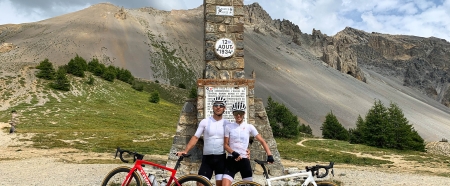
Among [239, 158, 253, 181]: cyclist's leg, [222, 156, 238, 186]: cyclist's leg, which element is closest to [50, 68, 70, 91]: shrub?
[222, 156, 238, 186]: cyclist's leg

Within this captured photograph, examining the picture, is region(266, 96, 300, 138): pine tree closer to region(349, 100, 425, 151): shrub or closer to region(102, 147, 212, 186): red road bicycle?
region(349, 100, 425, 151): shrub

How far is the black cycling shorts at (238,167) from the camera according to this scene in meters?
5.86

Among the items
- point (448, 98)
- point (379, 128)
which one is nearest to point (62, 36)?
point (379, 128)

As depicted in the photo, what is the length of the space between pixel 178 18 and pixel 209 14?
140650 mm

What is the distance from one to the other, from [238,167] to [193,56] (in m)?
115

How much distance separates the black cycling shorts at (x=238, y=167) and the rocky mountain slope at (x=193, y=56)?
201 ft

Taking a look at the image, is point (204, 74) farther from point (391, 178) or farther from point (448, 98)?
point (448, 98)

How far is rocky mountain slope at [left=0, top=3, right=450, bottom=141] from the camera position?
3482 inches

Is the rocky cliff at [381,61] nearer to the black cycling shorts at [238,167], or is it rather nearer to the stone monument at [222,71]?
the stone monument at [222,71]

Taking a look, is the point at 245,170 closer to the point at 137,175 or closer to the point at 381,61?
the point at 137,175

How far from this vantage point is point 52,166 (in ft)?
41.3

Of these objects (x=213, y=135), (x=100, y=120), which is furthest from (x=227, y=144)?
(x=100, y=120)

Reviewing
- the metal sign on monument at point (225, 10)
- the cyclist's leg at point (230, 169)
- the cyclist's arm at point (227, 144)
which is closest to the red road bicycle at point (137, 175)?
the cyclist's leg at point (230, 169)

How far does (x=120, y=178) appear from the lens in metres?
6.27
